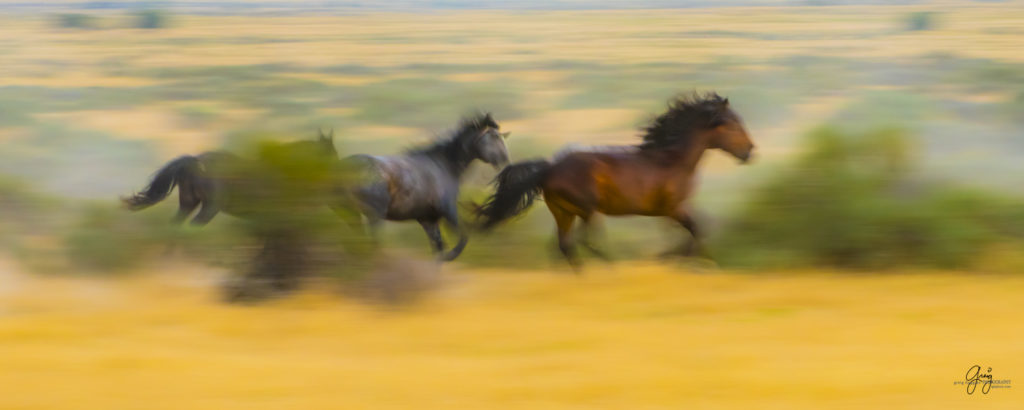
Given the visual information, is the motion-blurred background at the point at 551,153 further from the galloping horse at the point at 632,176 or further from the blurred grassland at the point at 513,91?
the galloping horse at the point at 632,176

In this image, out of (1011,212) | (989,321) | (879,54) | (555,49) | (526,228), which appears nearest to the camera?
(989,321)

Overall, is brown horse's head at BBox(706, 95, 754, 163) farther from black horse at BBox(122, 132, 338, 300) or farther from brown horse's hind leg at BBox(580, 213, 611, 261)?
black horse at BBox(122, 132, 338, 300)

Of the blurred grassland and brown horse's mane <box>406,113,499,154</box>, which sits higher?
the blurred grassland

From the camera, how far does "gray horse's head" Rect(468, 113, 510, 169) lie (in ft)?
31.2

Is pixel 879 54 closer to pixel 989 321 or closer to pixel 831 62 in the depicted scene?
pixel 831 62

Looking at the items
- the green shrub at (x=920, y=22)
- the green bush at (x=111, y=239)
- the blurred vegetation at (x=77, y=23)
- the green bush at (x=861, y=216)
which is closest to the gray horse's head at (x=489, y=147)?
the green bush at (x=861, y=216)

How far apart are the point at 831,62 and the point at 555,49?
1111cm

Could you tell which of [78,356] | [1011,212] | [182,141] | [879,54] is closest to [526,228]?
[1011,212]

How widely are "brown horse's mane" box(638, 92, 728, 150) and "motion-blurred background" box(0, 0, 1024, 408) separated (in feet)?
2.18

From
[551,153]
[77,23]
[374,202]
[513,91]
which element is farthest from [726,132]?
[77,23]

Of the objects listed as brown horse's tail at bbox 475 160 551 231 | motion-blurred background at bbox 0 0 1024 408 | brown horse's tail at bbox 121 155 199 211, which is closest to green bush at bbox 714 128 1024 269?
motion-blurred background at bbox 0 0 1024 408

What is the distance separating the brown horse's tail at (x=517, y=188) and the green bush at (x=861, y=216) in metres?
1.52

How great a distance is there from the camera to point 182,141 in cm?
2219

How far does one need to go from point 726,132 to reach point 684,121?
316mm
